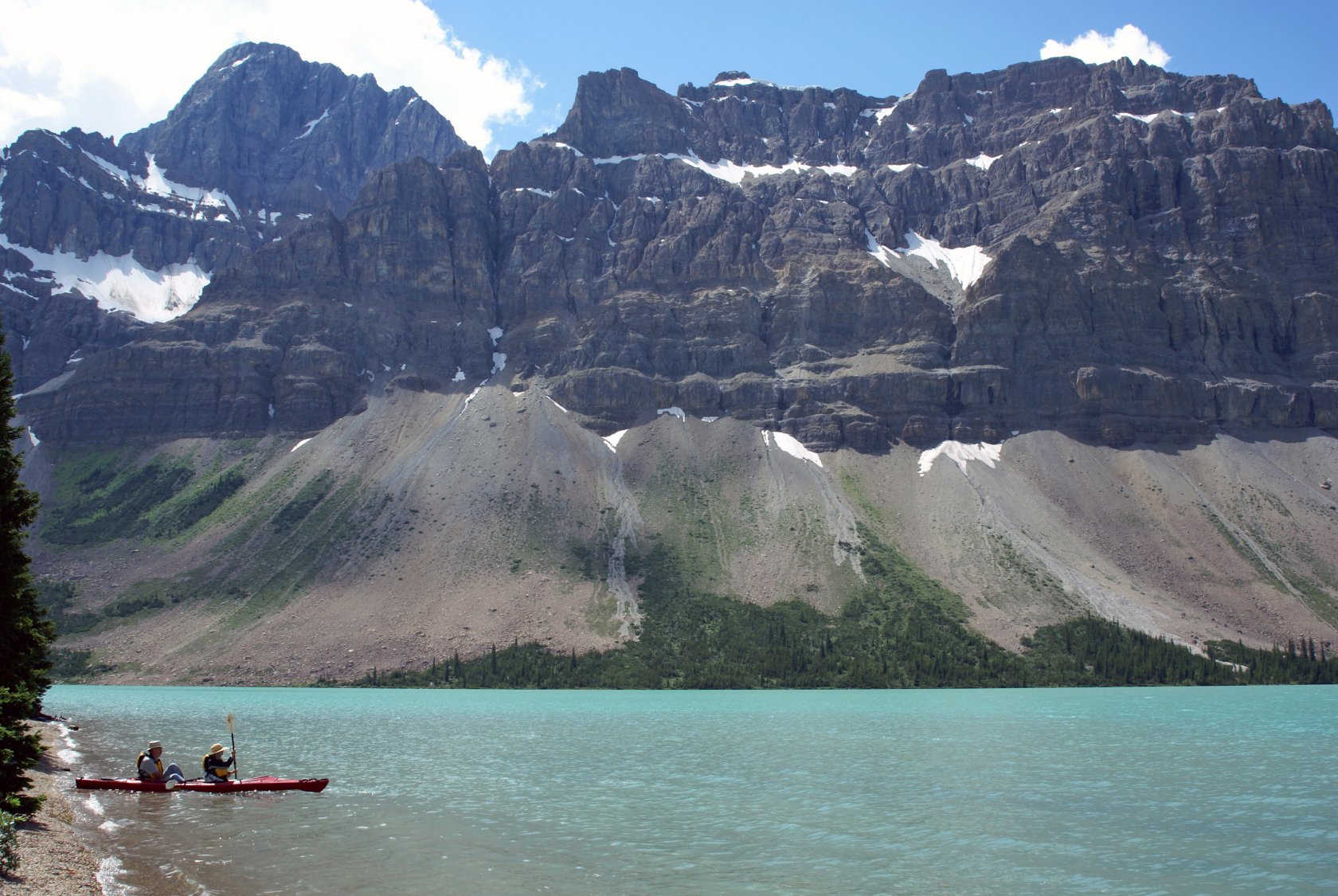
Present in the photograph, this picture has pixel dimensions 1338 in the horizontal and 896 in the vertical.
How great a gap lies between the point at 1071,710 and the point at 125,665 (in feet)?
389

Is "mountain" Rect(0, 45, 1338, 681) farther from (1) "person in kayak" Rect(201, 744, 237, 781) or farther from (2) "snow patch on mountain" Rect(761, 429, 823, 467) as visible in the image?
(1) "person in kayak" Rect(201, 744, 237, 781)

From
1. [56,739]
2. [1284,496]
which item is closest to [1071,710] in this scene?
[56,739]

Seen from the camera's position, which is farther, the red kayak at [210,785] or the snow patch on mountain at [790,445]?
the snow patch on mountain at [790,445]

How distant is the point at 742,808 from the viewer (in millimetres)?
38562

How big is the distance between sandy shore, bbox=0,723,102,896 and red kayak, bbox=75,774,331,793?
2484mm

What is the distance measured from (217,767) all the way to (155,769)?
238 centimetres

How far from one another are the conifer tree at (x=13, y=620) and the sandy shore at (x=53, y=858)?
1.34 meters

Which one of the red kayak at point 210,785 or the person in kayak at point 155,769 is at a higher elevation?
the person in kayak at point 155,769

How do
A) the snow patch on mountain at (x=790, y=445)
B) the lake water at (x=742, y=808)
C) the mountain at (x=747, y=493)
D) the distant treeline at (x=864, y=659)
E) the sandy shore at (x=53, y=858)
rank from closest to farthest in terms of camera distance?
the sandy shore at (x=53, y=858) < the lake water at (x=742, y=808) < the distant treeline at (x=864, y=659) < the mountain at (x=747, y=493) < the snow patch on mountain at (x=790, y=445)

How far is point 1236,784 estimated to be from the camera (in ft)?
142

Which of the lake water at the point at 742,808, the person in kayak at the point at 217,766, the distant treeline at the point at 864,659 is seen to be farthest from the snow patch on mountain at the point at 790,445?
the person in kayak at the point at 217,766

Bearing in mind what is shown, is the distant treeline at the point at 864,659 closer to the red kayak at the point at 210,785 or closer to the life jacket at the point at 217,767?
the life jacket at the point at 217,767

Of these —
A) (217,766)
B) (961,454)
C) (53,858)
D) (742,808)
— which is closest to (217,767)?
(217,766)

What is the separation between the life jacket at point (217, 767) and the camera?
4209 centimetres
